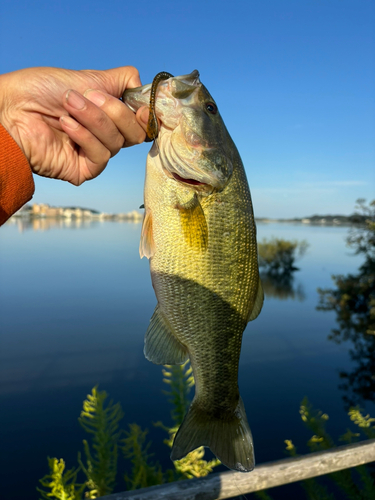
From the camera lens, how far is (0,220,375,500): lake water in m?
9.92

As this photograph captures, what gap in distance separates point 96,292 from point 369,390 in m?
18.8

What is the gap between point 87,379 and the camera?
13.4 meters

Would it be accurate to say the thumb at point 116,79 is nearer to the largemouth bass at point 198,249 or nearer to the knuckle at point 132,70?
the knuckle at point 132,70

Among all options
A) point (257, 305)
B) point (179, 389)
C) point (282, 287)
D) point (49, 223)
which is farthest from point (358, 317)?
point (49, 223)

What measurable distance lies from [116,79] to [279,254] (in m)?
27.2

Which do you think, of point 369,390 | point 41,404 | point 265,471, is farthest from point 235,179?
point 369,390

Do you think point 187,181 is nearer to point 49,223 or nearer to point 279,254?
point 279,254

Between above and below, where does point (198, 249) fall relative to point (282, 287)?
above

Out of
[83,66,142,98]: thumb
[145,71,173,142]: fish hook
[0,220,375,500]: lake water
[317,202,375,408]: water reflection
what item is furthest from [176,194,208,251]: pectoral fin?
[317,202,375,408]: water reflection

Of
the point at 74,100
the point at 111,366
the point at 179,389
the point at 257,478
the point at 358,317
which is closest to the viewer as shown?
the point at 74,100

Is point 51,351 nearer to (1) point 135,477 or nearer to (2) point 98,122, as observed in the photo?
(1) point 135,477

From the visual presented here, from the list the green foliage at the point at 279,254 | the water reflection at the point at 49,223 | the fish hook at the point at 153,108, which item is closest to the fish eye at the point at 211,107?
the fish hook at the point at 153,108

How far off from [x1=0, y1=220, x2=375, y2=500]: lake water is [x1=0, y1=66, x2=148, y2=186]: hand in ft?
28.7

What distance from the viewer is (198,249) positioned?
1.57 metres
